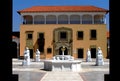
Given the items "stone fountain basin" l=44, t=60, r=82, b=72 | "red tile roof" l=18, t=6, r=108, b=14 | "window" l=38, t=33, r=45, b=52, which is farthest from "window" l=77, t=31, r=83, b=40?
"stone fountain basin" l=44, t=60, r=82, b=72

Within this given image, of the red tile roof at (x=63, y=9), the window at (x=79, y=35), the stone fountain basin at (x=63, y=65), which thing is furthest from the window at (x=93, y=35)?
the stone fountain basin at (x=63, y=65)

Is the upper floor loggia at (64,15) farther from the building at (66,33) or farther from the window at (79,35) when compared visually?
the window at (79,35)

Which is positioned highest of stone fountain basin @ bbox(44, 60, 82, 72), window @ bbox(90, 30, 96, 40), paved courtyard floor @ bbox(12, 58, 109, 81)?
window @ bbox(90, 30, 96, 40)

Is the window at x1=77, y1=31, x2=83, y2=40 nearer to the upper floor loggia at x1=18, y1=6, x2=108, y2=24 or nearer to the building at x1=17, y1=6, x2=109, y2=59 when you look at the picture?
the building at x1=17, y1=6, x2=109, y2=59

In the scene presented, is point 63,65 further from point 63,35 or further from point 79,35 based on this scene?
point 63,35

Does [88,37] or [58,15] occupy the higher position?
[58,15]

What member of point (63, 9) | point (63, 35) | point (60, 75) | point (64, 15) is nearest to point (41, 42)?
point (63, 35)

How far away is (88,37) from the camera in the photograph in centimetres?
5275

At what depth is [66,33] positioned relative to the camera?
2083 inches

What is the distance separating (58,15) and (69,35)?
378 cm

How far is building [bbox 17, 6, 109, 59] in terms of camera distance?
5253 cm
